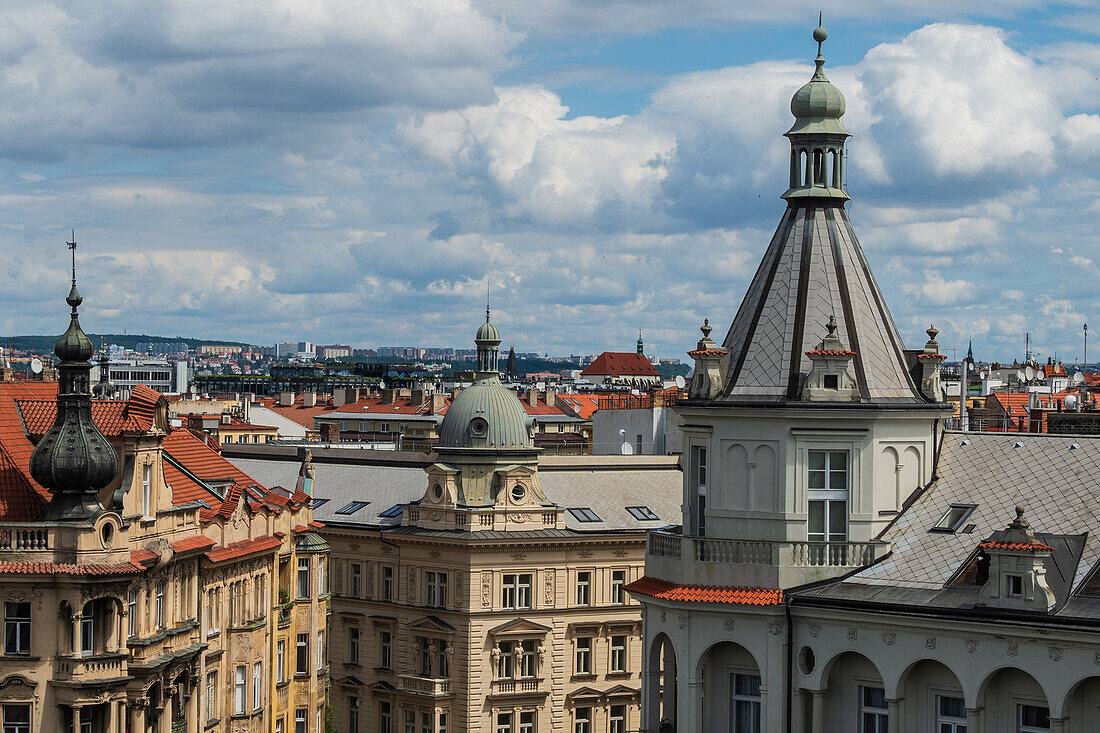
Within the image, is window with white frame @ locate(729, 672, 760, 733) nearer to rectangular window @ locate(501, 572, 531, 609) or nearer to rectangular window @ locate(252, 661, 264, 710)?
rectangular window @ locate(252, 661, 264, 710)

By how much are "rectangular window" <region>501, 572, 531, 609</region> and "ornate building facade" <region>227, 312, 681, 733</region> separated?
0.26 feet

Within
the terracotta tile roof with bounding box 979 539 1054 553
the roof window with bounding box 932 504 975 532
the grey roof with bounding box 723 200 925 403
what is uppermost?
the grey roof with bounding box 723 200 925 403

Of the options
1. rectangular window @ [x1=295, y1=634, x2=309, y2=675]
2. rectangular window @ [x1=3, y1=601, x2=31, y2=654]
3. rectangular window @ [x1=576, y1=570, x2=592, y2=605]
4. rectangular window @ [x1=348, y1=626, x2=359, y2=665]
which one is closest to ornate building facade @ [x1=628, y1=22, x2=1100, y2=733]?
rectangular window @ [x1=3, y1=601, x2=31, y2=654]

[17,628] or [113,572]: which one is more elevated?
Result: [113,572]

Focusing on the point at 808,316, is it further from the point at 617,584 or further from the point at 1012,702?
the point at 617,584

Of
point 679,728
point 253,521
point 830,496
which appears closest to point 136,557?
point 253,521

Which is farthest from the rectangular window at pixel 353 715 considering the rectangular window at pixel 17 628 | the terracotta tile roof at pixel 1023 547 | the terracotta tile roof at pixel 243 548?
the terracotta tile roof at pixel 1023 547

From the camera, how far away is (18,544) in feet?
178

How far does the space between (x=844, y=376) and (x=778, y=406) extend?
2.18 meters

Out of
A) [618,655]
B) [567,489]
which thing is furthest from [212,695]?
[567,489]

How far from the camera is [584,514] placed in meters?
102

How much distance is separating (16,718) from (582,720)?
50.1m

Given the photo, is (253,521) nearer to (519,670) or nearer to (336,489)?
(519,670)

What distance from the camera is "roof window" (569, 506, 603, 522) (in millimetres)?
101938
